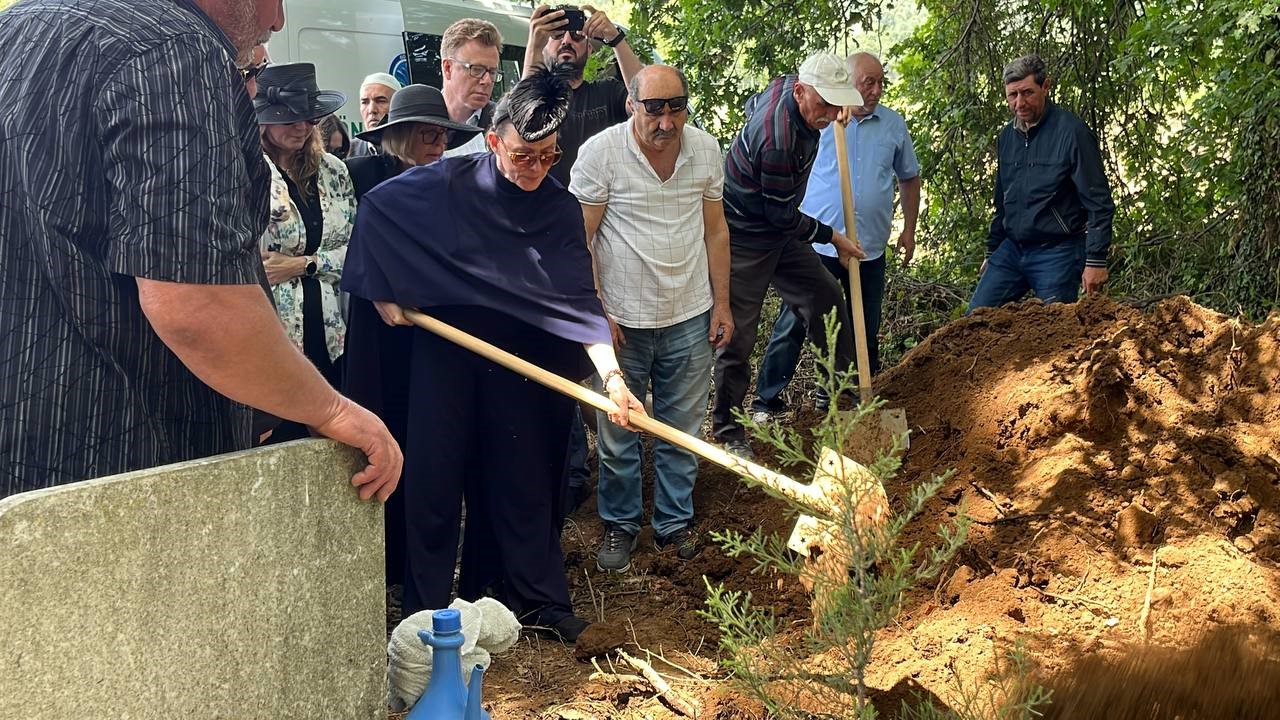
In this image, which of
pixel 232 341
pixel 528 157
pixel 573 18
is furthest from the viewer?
pixel 573 18

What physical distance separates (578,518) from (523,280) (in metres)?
2.04

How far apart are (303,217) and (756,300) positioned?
2628 mm

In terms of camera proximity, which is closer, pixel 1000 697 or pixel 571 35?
pixel 1000 697

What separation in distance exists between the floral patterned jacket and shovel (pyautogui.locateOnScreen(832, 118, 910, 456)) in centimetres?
215

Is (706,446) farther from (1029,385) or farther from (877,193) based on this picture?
(877,193)

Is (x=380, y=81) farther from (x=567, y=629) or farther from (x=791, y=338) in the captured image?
(x=567, y=629)

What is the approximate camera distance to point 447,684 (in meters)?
2.68

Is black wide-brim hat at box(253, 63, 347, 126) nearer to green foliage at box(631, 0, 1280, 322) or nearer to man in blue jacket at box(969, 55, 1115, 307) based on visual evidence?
green foliage at box(631, 0, 1280, 322)

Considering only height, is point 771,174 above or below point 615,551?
above

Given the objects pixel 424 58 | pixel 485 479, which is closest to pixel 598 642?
pixel 485 479

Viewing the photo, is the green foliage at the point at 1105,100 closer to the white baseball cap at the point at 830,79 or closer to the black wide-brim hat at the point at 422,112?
the white baseball cap at the point at 830,79

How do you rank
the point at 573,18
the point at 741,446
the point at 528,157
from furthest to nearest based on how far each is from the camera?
the point at 741,446 → the point at 573,18 → the point at 528,157

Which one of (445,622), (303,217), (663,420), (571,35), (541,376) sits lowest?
(663,420)

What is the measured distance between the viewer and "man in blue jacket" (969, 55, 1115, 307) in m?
6.87
